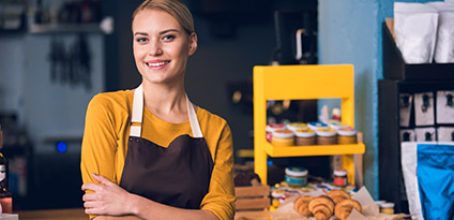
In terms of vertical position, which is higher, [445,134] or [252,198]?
[445,134]

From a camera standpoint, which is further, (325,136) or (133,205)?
(325,136)

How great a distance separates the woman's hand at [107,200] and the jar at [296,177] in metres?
1.87

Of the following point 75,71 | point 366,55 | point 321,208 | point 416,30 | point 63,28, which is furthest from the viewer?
point 75,71

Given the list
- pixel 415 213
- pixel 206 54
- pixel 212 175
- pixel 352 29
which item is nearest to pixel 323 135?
pixel 415 213

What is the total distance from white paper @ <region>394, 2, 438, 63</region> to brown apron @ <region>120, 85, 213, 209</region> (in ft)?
5.12

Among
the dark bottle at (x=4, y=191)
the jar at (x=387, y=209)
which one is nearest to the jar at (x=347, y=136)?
the jar at (x=387, y=209)

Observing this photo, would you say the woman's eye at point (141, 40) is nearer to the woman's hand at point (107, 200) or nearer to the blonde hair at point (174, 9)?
the blonde hair at point (174, 9)

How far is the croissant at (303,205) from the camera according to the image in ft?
10.3

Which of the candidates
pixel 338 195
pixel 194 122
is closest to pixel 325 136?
pixel 338 195

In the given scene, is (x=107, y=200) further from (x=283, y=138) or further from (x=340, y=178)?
(x=340, y=178)

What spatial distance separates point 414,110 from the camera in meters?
3.43

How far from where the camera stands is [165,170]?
191cm

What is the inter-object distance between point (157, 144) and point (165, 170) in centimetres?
7

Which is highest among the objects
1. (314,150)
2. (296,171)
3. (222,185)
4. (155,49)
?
(155,49)
